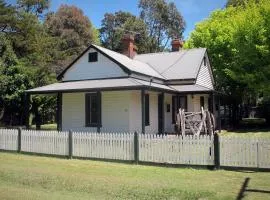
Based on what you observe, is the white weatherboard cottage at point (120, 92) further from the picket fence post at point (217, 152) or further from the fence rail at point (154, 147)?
the picket fence post at point (217, 152)

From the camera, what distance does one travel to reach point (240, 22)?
30891mm

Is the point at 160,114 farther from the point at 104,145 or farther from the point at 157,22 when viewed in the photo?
the point at 157,22

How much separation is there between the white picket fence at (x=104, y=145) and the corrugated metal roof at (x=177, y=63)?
13612 millimetres

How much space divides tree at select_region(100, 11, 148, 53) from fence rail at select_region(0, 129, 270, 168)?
54.5 m

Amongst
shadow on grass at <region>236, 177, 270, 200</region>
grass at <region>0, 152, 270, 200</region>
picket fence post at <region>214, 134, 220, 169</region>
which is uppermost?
picket fence post at <region>214, 134, 220, 169</region>

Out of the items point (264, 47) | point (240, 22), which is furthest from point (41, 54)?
point (264, 47)

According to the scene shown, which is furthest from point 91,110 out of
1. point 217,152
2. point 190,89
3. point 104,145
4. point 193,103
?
point 217,152

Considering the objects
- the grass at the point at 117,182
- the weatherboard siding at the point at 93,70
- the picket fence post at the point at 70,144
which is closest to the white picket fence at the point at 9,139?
the picket fence post at the point at 70,144

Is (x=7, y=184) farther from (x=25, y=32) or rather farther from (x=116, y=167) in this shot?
(x=25, y=32)

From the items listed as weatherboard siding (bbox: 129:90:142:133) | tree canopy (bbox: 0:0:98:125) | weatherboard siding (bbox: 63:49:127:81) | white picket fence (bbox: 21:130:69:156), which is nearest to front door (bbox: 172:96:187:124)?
weatherboard siding (bbox: 129:90:142:133)

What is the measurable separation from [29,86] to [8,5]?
13.2 metres

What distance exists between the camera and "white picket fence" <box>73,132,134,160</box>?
46.0 feet

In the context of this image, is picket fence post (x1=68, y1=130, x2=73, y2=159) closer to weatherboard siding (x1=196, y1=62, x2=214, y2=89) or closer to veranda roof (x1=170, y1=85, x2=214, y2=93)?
veranda roof (x1=170, y1=85, x2=214, y2=93)

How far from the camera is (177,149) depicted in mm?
13062
